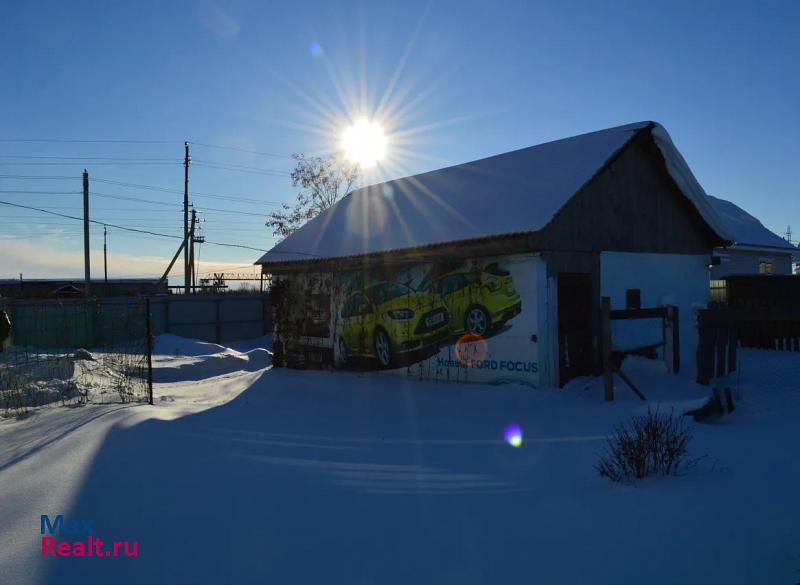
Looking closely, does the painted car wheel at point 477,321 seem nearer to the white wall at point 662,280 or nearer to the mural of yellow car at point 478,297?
the mural of yellow car at point 478,297

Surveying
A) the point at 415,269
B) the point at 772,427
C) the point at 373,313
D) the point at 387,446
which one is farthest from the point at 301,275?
Result: the point at 772,427

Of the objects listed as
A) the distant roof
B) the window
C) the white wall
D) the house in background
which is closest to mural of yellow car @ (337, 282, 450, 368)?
the white wall

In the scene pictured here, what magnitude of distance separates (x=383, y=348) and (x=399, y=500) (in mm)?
9197

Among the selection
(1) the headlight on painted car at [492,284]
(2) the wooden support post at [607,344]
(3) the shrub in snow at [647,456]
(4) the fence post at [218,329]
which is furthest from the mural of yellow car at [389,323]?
(4) the fence post at [218,329]

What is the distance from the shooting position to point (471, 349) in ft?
40.5

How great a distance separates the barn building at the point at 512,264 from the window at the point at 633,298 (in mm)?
45

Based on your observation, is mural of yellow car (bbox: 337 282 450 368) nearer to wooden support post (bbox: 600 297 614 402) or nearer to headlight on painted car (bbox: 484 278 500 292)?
headlight on painted car (bbox: 484 278 500 292)

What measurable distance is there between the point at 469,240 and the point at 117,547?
8704 mm

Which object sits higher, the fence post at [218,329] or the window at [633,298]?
the window at [633,298]

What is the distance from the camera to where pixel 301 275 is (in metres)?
17.0

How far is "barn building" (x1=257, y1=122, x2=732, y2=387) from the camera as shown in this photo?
1141 centimetres

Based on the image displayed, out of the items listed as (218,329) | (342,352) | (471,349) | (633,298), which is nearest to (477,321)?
(471,349)

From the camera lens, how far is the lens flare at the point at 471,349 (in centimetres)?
1215

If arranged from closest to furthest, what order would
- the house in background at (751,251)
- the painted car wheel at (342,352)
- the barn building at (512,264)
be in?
the barn building at (512,264) → the painted car wheel at (342,352) → the house in background at (751,251)
